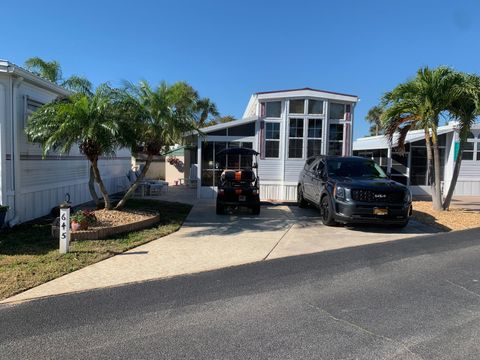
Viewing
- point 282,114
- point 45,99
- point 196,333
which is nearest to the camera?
point 196,333

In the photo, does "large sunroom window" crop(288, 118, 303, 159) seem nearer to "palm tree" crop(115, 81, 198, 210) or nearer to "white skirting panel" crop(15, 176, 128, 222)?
"palm tree" crop(115, 81, 198, 210)

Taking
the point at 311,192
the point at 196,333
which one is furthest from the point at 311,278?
the point at 311,192

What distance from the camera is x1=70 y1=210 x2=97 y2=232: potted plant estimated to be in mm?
8043

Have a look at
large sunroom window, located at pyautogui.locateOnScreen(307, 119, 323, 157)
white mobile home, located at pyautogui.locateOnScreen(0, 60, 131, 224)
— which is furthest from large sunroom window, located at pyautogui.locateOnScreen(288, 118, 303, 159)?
white mobile home, located at pyautogui.locateOnScreen(0, 60, 131, 224)

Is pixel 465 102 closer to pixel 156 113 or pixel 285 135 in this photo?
pixel 285 135

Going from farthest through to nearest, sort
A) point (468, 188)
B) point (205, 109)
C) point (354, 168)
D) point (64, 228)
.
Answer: point (205, 109)
point (468, 188)
point (354, 168)
point (64, 228)

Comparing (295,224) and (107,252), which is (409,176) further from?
(107,252)

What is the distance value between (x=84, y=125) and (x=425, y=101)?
976 cm

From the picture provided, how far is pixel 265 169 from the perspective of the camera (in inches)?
633

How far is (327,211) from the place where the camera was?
10.3m

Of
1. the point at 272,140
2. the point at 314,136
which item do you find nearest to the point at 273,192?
the point at 272,140

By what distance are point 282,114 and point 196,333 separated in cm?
1274

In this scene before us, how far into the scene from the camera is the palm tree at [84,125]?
27.9 feet

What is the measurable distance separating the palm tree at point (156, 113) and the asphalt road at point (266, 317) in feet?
15.3
